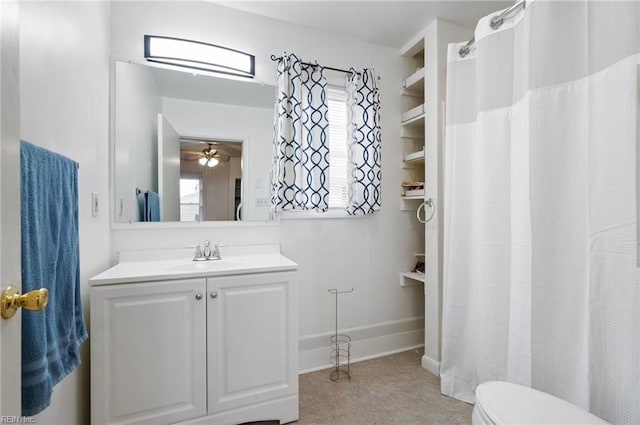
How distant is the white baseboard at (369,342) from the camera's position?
2.22m

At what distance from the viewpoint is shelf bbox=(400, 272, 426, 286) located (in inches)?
94.0

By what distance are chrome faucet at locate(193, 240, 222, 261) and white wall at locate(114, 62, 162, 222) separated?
0.41 metres

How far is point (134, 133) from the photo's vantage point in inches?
72.2

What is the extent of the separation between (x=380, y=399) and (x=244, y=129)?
1950 mm

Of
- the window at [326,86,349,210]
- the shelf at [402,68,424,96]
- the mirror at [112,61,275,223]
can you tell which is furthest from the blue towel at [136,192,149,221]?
the shelf at [402,68,424,96]

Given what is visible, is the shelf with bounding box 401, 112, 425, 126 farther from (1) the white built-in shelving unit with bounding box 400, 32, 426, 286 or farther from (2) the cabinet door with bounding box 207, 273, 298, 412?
(2) the cabinet door with bounding box 207, 273, 298, 412

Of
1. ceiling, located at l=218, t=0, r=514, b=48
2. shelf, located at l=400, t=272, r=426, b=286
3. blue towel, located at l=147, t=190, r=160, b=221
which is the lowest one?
shelf, located at l=400, t=272, r=426, b=286

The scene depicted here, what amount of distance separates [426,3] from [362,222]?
158cm

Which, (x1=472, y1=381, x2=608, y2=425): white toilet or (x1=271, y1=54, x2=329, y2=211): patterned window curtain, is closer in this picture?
(x1=472, y1=381, x2=608, y2=425): white toilet

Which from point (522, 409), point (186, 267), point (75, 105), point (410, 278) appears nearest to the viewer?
point (522, 409)

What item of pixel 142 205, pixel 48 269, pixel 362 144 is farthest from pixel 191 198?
pixel 362 144

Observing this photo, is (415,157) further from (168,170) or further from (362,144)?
(168,170)

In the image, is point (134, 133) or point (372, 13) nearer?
point (134, 133)

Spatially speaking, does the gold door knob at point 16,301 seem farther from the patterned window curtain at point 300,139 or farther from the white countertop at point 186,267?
the patterned window curtain at point 300,139
